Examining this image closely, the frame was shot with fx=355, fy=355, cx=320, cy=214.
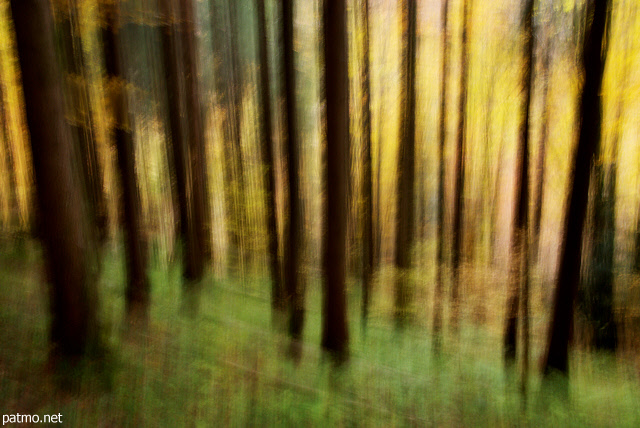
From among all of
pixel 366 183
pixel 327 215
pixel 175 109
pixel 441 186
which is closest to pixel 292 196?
pixel 327 215

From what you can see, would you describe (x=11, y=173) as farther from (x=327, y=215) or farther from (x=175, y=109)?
(x=327, y=215)

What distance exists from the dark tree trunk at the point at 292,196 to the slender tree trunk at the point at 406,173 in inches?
79.4

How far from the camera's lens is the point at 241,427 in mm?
Result: 3459

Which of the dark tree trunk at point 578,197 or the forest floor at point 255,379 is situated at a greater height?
the dark tree trunk at point 578,197

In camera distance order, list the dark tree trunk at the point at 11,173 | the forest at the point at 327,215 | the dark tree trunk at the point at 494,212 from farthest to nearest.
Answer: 1. the dark tree trunk at the point at 11,173
2. the dark tree trunk at the point at 494,212
3. the forest at the point at 327,215

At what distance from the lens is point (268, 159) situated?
630 centimetres

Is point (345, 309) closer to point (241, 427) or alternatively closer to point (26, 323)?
point (241, 427)

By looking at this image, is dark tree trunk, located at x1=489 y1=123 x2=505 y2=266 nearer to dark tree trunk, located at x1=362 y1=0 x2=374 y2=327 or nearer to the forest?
the forest

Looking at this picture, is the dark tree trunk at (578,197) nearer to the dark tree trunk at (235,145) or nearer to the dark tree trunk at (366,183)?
the dark tree trunk at (366,183)

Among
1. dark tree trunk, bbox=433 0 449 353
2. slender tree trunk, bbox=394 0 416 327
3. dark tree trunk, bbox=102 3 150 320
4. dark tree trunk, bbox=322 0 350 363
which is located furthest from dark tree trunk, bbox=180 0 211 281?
dark tree trunk, bbox=433 0 449 353

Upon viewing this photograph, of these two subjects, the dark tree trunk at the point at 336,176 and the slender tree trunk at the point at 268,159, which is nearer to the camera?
the dark tree trunk at the point at 336,176

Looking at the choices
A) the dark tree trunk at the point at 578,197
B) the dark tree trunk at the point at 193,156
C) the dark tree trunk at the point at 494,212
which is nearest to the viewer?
the dark tree trunk at the point at 578,197

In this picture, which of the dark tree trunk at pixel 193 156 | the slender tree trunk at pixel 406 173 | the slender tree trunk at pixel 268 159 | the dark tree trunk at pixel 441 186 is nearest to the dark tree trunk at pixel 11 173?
the dark tree trunk at pixel 193 156

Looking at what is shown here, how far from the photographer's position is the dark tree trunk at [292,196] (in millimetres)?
4953
